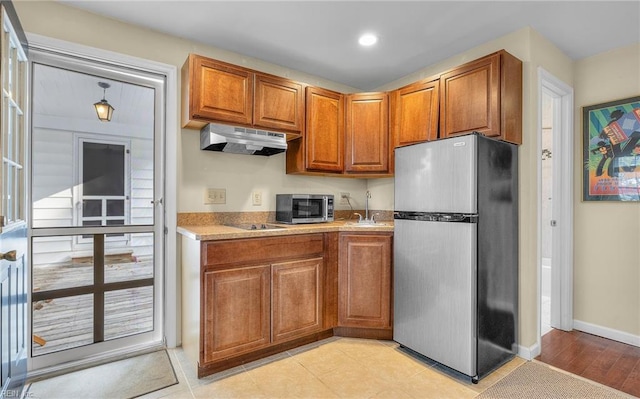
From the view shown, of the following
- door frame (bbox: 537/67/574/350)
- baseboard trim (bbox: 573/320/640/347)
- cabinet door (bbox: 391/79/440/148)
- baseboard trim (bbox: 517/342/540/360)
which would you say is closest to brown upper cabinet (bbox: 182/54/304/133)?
cabinet door (bbox: 391/79/440/148)

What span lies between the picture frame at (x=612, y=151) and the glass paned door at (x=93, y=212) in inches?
139

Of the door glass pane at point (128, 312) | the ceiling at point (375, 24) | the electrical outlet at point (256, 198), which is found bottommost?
the door glass pane at point (128, 312)

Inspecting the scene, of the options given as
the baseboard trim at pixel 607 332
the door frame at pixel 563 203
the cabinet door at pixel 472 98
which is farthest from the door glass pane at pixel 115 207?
the baseboard trim at pixel 607 332

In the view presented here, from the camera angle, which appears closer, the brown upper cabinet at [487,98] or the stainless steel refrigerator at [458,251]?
the stainless steel refrigerator at [458,251]

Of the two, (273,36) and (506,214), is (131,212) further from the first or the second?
(506,214)

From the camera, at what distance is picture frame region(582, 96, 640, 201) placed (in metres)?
2.56

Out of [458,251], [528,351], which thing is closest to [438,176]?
[458,251]

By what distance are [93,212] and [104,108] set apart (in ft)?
2.48

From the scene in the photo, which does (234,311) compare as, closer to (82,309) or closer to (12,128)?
(82,309)

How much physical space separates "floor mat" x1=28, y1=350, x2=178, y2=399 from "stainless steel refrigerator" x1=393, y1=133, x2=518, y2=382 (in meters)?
1.69

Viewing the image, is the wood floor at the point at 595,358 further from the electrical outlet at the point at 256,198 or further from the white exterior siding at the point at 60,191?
the white exterior siding at the point at 60,191

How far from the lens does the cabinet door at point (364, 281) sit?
2.60 m

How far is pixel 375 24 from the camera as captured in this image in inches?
91.3

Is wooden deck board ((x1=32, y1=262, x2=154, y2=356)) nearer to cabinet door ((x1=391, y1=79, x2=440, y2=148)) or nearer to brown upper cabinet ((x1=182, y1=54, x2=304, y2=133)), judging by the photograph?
brown upper cabinet ((x1=182, y1=54, x2=304, y2=133))
